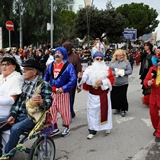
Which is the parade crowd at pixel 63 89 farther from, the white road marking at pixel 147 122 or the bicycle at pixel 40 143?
the white road marking at pixel 147 122

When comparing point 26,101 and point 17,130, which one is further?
point 26,101

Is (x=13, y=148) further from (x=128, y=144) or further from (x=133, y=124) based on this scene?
(x=133, y=124)

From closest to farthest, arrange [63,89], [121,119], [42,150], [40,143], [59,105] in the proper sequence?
[40,143] → [42,150] → [63,89] → [59,105] → [121,119]

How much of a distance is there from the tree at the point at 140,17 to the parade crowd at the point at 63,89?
4233cm

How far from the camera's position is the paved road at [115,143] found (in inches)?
169

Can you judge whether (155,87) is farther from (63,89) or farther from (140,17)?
(140,17)

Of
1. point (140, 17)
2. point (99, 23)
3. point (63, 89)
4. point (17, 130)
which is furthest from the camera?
point (140, 17)

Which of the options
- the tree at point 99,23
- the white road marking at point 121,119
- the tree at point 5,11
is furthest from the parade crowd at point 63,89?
the tree at point 99,23

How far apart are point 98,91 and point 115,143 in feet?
3.16

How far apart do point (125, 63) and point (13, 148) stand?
3.89 m

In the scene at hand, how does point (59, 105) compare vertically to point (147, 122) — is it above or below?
above

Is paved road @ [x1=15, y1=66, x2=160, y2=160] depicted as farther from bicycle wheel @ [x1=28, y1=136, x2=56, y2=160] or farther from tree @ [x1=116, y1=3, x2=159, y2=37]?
tree @ [x1=116, y1=3, x2=159, y2=37]

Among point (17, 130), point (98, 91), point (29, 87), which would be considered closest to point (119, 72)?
point (98, 91)

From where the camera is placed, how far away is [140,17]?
4988cm
